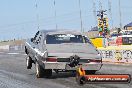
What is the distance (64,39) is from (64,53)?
1.21 metres

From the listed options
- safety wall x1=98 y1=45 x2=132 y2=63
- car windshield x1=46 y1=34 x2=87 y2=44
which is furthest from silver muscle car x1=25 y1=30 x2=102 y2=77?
safety wall x1=98 y1=45 x2=132 y2=63

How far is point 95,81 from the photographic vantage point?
920 cm

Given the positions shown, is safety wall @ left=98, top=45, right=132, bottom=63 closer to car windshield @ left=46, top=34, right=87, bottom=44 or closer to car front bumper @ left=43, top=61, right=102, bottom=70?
car windshield @ left=46, top=34, right=87, bottom=44

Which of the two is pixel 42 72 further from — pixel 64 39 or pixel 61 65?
pixel 64 39

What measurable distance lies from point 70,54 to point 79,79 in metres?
3.31

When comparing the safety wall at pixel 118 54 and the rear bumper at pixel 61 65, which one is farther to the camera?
the safety wall at pixel 118 54

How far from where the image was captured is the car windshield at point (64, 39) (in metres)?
13.8

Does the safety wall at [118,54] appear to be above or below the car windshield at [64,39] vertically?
below

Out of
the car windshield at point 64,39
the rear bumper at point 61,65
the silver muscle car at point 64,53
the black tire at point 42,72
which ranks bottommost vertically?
the black tire at point 42,72

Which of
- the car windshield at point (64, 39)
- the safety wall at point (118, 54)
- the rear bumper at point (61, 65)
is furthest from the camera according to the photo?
the safety wall at point (118, 54)

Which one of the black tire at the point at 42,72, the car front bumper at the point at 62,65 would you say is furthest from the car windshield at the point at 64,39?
the car front bumper at the point at 62,65

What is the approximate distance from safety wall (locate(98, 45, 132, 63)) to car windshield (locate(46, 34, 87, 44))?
24.4 ft

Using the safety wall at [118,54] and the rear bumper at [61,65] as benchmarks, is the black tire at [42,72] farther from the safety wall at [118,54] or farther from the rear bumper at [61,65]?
the safety wall at [118,54]

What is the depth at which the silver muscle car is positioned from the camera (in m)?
12.7
